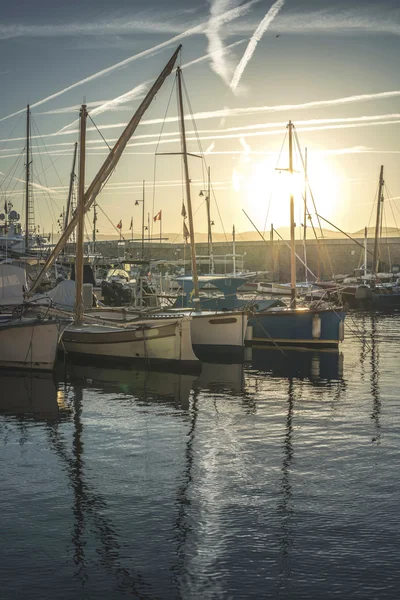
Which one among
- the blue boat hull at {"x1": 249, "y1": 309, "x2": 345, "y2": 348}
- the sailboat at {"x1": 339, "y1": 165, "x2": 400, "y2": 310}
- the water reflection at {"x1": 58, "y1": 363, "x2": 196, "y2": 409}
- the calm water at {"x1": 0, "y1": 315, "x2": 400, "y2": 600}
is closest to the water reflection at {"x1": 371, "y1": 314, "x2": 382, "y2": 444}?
the calm water at {"x1": 0, "y1": 315, "x2": 400, "y2": 600}

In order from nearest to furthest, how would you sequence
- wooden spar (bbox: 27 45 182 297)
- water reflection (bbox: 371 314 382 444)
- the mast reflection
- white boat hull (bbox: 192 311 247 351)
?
1. the mast reflection
2. water reflection (bbox: 371 314 382 444)
3. wooden spar (bbox: 27 45 182 297)
4. white boat hull (bbox: 192 311 247 351)

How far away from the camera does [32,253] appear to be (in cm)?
5091

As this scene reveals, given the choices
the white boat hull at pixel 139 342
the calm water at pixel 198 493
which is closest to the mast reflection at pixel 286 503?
the calm water at pixel 198 493

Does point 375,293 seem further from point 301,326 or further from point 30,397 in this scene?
point 30,397

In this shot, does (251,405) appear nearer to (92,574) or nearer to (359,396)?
(359,396)

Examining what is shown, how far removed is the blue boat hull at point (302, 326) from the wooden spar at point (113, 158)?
965cm

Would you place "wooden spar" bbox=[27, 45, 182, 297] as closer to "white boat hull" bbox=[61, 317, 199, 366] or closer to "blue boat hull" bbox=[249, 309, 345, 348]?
"white boat hull" bbox=[61, 317, 199, 366]

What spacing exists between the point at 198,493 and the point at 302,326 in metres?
22.3

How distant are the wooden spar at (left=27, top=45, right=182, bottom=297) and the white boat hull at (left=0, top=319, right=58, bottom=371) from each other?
2985 mm

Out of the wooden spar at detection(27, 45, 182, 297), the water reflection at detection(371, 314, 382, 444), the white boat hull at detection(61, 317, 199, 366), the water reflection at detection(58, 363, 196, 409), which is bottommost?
the water reflection at detection(371, 314, 382, 444)

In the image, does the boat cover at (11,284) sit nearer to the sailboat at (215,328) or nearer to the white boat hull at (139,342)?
the white boat hull at (139,342)

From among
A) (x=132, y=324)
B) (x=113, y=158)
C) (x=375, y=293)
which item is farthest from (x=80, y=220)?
(x=375, y=293)

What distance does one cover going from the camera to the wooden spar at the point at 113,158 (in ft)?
93.5

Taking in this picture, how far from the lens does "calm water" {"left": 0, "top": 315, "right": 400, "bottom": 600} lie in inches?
366
